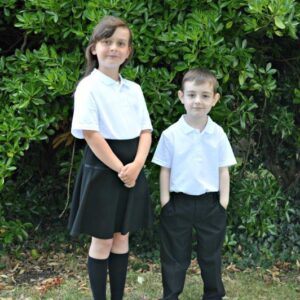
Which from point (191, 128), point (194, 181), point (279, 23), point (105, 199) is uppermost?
point (279, 23)

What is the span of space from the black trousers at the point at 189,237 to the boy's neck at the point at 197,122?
0.43 metres

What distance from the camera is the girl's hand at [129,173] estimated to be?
328 cm

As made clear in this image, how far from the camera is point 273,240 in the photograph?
495 cm

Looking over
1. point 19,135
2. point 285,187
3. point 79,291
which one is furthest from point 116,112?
point 285,187

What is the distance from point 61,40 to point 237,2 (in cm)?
129

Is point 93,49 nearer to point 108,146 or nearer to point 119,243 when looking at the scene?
point 108,146

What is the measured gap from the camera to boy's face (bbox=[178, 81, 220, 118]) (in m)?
3.44

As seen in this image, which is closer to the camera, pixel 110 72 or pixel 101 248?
pixel 110 72

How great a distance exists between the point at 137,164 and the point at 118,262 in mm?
674

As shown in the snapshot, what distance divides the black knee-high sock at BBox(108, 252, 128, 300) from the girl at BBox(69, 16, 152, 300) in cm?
8

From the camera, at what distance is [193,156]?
11.6ft

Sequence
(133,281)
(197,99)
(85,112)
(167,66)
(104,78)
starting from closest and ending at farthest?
(85,112) → (104,78) → (197,99) → (167,66) → (133,281)

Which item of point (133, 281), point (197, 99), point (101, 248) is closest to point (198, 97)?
point (197, 99)

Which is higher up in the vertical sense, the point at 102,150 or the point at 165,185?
the point at 102,150
